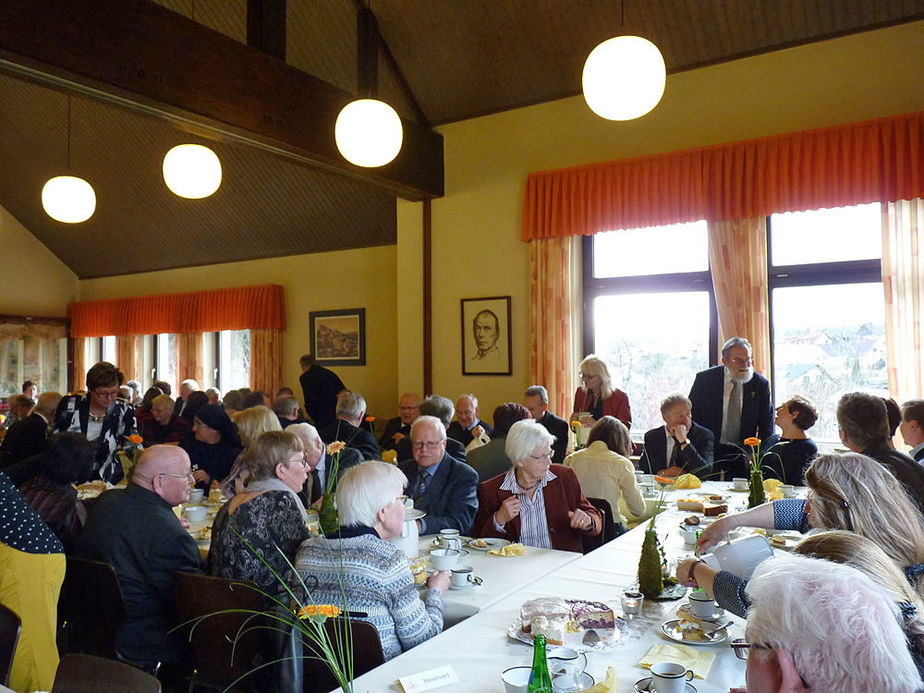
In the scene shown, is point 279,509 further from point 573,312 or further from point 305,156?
point 573,312

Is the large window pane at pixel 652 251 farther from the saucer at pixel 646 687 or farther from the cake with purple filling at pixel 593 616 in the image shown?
the saucer at pixel 646 687

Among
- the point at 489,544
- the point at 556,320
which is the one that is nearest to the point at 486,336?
the point at 556,320

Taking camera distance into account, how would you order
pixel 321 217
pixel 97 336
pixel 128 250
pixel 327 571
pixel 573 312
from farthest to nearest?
pixel 97 336, pixel 128 250, pixel 321 217, pixel 573 312, pixel 327 571

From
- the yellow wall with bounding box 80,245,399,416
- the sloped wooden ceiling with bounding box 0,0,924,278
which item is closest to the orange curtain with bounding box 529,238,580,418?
the sloped wooden ceiling with bounding box 0,0,924,278

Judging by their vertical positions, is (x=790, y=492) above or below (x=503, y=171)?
below

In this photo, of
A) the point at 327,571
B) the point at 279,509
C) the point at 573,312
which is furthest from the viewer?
the point at 573,312

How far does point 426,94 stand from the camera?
299 inches

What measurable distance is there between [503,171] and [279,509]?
18.2 feet

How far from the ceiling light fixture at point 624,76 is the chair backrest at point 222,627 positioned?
3301 mm

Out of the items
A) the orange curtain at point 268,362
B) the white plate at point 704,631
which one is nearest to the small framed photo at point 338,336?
the orange curtain at point 268,362

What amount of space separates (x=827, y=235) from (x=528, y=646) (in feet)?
17.5

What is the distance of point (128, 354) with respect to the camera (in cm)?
1260

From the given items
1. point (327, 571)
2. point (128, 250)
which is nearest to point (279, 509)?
point (327, 571)

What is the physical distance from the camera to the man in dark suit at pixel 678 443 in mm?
4895
